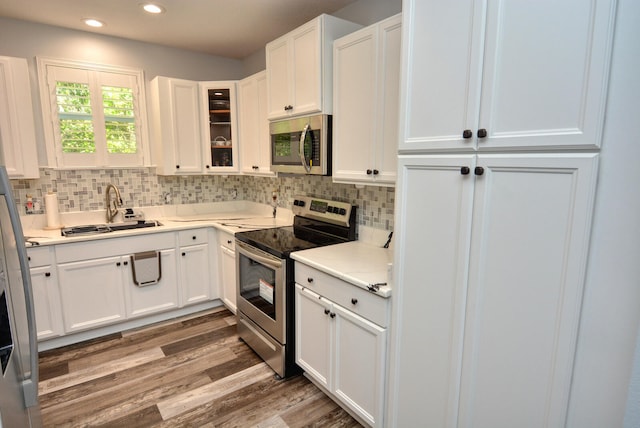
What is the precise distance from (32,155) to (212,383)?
2318 mm

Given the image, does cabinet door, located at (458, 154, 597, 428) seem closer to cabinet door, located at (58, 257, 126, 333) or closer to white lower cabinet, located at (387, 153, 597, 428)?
white lower cabinet, located at (387, 153, 597, 428)

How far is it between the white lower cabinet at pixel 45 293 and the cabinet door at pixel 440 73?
9.03 feet

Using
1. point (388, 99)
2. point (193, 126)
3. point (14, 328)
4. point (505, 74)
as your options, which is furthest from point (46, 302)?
point (505, 74)

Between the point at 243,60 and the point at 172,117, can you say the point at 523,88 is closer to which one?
the point at 172,117

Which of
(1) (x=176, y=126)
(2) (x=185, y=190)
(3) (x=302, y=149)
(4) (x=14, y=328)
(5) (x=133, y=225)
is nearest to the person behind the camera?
(4) (x=14, y=328)

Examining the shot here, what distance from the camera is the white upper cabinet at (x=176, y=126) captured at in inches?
130

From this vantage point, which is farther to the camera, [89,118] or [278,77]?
[89,118]

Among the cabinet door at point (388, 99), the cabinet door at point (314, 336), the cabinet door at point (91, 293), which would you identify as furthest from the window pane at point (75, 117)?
the cabinet door at point (388, 99)

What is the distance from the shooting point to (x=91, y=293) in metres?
2.85

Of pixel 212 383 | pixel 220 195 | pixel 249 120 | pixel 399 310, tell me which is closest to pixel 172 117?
pixel 249 120

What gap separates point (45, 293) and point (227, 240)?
1402 millimetres

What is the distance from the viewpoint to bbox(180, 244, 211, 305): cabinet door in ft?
10.7

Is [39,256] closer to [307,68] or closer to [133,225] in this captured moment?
[133,225]

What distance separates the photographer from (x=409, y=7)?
1412mm
